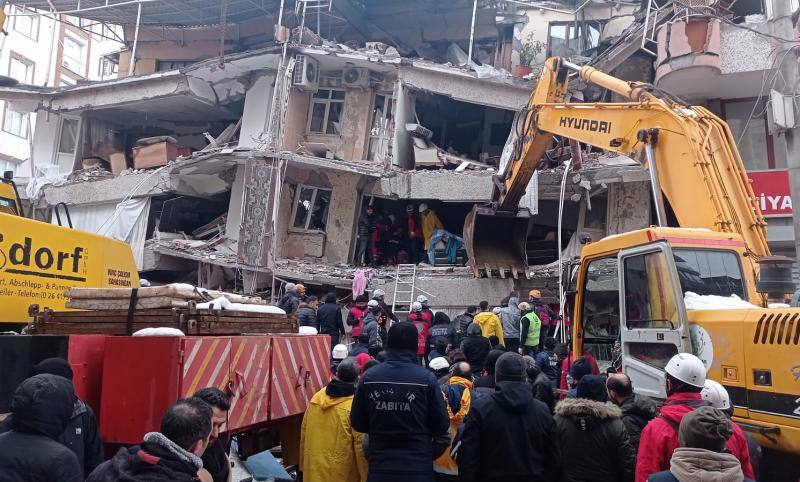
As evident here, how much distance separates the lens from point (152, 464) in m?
2.70

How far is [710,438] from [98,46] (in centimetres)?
4628

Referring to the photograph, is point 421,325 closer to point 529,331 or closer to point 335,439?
point 529,331

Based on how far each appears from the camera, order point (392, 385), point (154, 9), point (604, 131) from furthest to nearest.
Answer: point (154, 9), point (604, 131), point (392, 385)

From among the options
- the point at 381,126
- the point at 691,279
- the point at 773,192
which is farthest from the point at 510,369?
the point at 381,126

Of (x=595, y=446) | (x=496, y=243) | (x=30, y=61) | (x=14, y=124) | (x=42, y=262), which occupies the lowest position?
(x=595, y=446)

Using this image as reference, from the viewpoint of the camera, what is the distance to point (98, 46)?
4181cm

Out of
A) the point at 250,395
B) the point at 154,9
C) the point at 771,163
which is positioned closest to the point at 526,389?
the point at 250,395

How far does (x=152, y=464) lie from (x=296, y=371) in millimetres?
3590

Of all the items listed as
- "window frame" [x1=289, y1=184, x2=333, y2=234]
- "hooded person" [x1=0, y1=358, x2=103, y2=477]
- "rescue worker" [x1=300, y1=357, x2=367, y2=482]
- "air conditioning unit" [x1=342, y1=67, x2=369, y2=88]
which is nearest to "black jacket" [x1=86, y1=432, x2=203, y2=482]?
"hooded person" [x1=0, y1=358, x2=103, y2=477]

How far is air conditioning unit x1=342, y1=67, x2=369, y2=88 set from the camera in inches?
734

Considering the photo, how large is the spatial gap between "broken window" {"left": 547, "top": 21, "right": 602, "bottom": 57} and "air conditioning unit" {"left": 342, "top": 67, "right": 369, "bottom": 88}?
6.16m

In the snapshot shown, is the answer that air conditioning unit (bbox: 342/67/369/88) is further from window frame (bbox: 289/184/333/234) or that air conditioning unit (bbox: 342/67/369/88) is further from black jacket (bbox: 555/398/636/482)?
black jacket (bbox: 555/398/636/482)

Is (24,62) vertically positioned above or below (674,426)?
above

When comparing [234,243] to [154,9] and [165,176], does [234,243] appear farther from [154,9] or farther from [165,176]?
[154,9]
